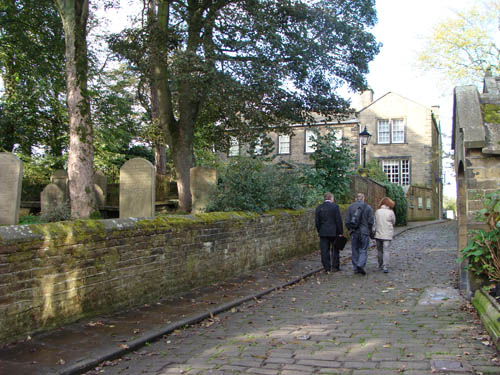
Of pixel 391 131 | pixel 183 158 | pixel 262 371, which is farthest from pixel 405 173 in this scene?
pixel 262 371

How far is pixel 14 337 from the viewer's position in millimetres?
5086

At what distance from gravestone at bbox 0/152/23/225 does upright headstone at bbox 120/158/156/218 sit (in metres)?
2.27

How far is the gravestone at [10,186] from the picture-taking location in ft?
27.8

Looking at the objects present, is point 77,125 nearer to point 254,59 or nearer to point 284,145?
point 254,59

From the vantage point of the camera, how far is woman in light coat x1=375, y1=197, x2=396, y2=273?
11250 millimetres

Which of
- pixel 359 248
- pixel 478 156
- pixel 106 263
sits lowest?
pixel 359 248

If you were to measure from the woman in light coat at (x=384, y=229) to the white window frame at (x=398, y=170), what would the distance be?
2943cm

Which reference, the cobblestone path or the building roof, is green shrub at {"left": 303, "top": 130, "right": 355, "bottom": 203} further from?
the cobblestone path

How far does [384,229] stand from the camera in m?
11.4

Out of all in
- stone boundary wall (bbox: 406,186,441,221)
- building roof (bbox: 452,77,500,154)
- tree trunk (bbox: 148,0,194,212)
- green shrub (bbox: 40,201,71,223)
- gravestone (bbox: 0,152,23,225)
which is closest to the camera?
building roof (bbox: 452,77,500,154)

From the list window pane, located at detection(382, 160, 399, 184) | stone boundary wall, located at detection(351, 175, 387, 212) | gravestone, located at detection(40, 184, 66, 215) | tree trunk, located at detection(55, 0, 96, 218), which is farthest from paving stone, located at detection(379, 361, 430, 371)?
window pane, located at detection(382, 160, 399, 184)

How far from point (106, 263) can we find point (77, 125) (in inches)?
241

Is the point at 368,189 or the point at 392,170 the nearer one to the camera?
the point at 368,189

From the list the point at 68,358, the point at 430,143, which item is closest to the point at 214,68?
the point at 68,358
